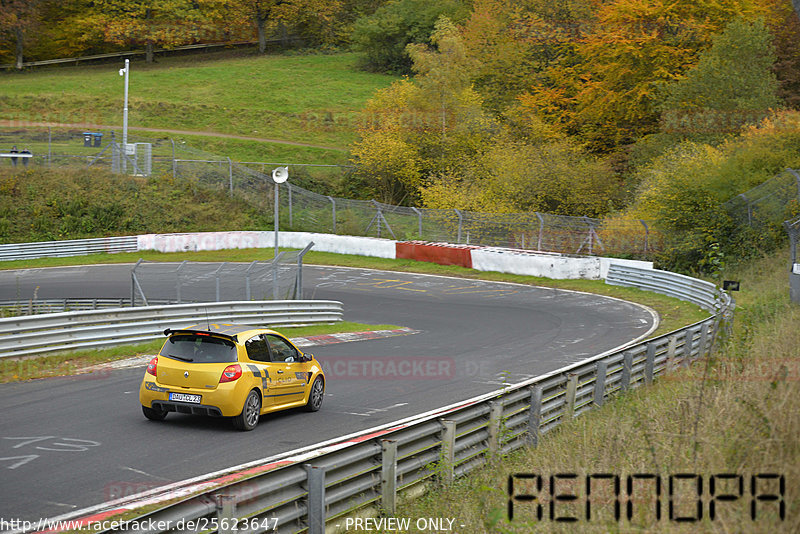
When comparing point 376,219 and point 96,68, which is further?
point 96,68

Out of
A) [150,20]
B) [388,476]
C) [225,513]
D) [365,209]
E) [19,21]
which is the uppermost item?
[150,20]

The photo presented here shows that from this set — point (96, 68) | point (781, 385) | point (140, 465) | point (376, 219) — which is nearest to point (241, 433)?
point (140, 465)

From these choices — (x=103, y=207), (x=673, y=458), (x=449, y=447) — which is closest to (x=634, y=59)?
(x=103, y=207)

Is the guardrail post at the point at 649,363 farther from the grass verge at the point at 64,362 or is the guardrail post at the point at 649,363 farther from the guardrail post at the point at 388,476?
the grass verge at the point at 64,362

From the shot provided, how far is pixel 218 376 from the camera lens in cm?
1127

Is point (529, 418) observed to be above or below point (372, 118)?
below

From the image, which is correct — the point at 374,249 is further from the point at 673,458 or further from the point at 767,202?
the point at 673,458

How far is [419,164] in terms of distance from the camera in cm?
5491

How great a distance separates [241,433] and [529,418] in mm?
4024

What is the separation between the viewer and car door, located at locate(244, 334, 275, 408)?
11734 mm

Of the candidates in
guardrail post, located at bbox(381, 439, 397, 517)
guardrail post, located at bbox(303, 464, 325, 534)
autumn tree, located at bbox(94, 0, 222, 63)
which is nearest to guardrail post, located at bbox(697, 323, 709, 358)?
guardrail post, located at bbox(381, 439, 397, 517)

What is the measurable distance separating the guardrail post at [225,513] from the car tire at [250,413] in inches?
227

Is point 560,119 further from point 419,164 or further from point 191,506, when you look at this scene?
point 191,506

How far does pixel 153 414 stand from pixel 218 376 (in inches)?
51.0
